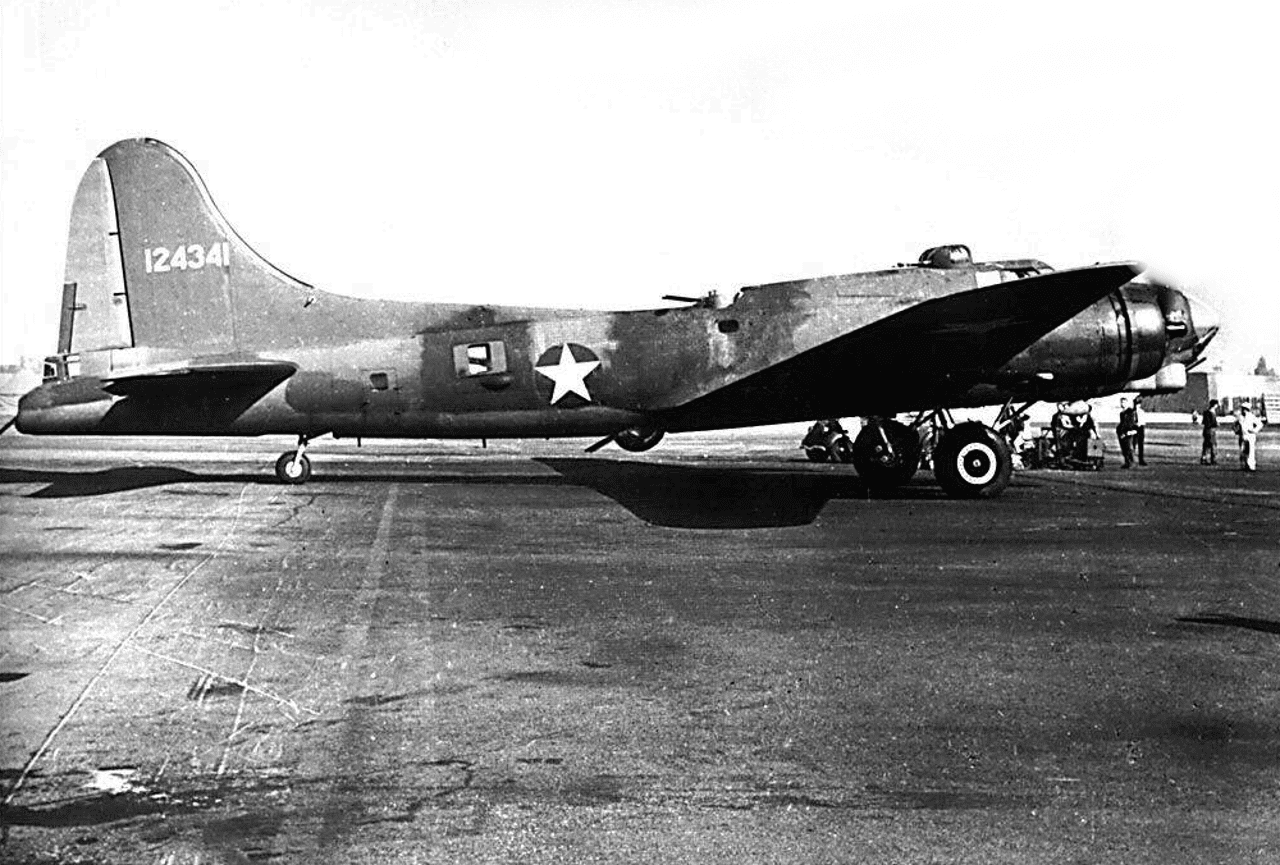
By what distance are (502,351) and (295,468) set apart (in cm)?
465

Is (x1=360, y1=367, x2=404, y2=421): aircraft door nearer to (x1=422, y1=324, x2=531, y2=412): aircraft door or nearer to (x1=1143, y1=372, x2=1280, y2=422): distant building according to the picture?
(x1=422, y1=324, x2=531, y2=412): aircraft door

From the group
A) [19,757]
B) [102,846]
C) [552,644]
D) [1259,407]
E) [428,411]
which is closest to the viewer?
[102,846]

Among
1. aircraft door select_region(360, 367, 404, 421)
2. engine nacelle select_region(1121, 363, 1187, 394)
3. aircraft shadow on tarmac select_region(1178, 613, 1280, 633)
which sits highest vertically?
aircraft door select_region(360, 367, 404, 421)

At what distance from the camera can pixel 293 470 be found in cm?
1966

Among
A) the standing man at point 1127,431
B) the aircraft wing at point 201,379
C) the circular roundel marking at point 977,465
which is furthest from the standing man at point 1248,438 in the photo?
the aircraft wing at point 201,379

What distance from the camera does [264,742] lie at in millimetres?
5676

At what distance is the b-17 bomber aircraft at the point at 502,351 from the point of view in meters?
17.6

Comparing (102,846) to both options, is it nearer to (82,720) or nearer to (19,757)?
(19,757)

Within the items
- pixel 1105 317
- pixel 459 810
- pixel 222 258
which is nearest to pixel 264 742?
pixel 459 810

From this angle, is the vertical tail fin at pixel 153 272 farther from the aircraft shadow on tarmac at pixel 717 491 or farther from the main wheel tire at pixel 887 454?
the main wheel tire at pixel 887 454

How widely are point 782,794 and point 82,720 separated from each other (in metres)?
3.72

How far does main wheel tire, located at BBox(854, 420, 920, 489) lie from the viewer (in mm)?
19297

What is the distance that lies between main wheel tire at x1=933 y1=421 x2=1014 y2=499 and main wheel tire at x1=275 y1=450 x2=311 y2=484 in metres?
10.7

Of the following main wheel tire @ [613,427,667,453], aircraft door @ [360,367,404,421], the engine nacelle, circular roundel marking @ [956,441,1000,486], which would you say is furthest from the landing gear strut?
the engine nacelle
